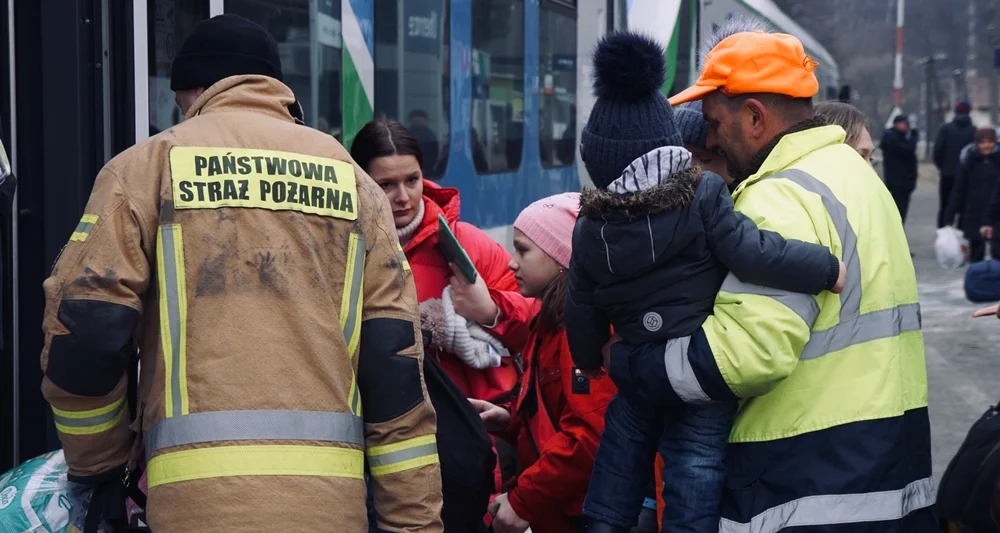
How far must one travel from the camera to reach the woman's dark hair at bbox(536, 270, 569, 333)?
10.7ft

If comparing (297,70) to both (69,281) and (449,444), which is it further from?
(69,281)

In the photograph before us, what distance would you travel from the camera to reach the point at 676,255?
8.18ft

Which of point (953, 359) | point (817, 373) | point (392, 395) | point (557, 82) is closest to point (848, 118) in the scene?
point (817, 373)

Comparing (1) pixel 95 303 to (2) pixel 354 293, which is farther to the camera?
(2) pixel 354 293

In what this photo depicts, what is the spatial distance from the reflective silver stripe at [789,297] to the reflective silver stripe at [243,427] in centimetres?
77

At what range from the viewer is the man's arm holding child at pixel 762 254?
7.91 ft

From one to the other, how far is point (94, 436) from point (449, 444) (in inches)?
32.6

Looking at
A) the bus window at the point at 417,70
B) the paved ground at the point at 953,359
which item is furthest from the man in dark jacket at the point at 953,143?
the bus window at the point at 417,70

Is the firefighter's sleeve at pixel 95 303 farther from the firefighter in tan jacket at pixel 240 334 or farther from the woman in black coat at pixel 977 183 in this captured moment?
the woman in black coat at pixel 977 183

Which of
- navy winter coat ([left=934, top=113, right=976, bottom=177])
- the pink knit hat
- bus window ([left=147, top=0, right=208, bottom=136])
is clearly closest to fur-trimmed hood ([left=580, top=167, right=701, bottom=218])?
the pink knit hat

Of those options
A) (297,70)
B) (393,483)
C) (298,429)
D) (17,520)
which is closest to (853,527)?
(393,483)

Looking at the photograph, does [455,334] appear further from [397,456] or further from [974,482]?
[974,482]

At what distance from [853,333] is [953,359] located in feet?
22.9

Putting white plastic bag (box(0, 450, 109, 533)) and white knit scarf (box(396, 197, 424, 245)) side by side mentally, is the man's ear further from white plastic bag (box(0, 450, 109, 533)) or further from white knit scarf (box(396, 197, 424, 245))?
white plastic bag (box(0, 450, 109, 533))
